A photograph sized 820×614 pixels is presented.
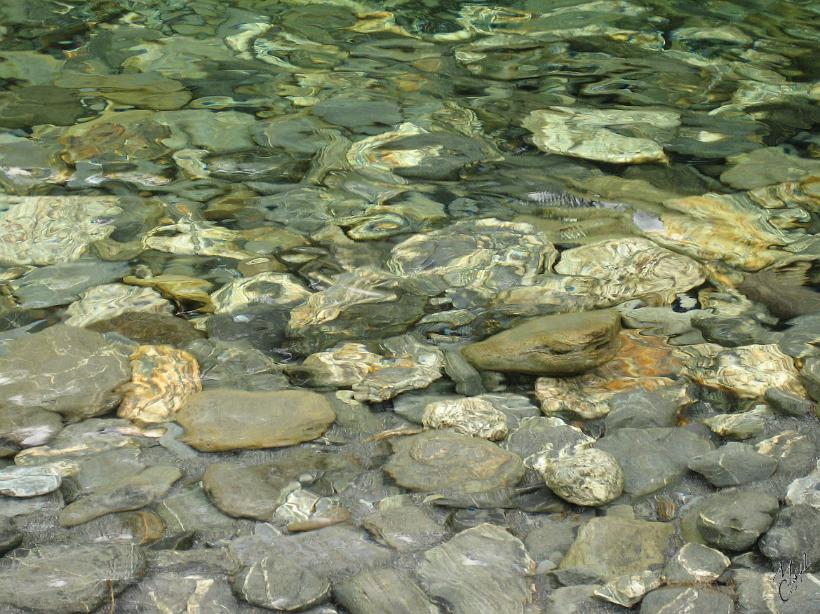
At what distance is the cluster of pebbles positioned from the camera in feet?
8.14

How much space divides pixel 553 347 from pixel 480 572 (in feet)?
3.72

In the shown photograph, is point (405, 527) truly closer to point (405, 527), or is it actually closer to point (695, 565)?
point (405, 527)

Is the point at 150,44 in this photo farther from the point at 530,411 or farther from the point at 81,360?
the point at 530,411

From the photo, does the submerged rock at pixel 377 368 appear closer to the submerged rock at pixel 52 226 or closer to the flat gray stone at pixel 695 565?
the flat gray stone at pixel 695 565

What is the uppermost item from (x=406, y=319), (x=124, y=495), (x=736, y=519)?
(x=736, y=519)

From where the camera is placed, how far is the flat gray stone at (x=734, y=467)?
2.81 metres

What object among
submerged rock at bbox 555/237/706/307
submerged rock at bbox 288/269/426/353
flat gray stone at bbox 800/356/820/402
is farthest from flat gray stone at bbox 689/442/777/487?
submerged rock at bbox 288/269/426/353

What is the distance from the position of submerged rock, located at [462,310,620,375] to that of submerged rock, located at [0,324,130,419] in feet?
4.08

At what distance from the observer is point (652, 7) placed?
7.37 metres

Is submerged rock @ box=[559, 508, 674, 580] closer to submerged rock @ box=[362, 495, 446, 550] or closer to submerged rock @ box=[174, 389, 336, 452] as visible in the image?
submerged rock @ box=[362, 495, 446, 550]

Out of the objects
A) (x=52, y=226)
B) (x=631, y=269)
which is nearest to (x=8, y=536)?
(x=52, y=226)

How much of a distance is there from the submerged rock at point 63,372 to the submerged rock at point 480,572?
4.37ft

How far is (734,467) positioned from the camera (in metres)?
2.82

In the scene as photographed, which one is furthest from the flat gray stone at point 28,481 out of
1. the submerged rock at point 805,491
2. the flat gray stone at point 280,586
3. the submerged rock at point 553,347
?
the submerged rock at point 805,491
